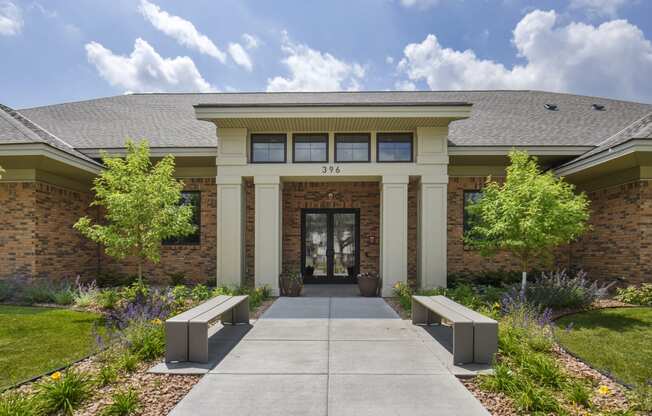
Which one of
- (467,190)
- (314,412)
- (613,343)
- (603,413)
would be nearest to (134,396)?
(314,412)

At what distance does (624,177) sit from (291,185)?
9.86 meters

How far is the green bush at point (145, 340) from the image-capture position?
5.61 metres

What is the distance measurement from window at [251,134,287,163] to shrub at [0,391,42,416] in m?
8.56

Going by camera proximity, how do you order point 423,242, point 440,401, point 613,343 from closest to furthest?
point 440,401, point 613,343, point 423,242

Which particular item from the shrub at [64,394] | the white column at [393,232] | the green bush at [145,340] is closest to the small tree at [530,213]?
the white column at [393,232]

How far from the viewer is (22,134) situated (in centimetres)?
1073

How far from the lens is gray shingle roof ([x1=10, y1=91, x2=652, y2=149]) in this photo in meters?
12.7

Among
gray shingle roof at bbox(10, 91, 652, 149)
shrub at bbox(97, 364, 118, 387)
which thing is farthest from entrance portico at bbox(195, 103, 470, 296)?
shrub at bbox(97, 364, 118, 387)

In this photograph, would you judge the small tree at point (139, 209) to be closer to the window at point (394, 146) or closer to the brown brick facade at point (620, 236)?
the window at point (394, 146)

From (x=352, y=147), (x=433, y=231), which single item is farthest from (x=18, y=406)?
(x=433, y=231)

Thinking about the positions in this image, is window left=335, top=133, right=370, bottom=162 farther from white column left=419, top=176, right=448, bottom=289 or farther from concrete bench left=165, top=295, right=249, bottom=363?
concrete bench left=165, top=295, right=249, bottom=363

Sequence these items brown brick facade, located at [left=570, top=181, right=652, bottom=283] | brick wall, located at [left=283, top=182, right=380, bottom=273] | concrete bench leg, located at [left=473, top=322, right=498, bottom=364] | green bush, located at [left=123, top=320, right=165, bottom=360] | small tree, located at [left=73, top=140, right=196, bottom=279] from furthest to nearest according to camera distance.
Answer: brick wall, located at [left=283, top=182, right=380, bottom=273] < brown brick facade, located at [left=570, top=181, right=652, bottom=283] < small tree, located at [left=73, top=140, right=196, bottom=279] < green bush, located at [left=123, top=320, right=165, bottom=360] < concrete bench leg, located at [left=473, top=322, right=498, bottom=364]

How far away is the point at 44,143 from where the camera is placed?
9.88 metres

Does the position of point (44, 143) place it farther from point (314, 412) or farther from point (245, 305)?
point (314, 412)
